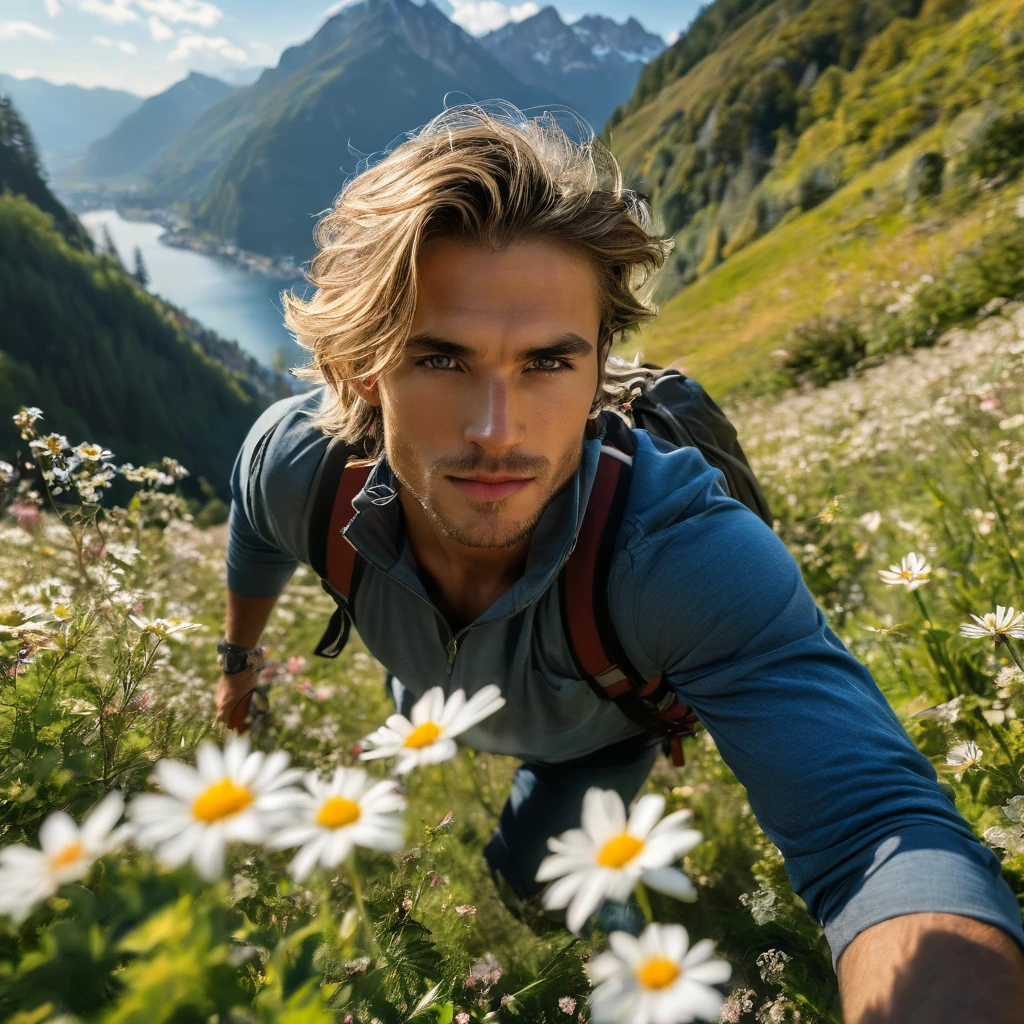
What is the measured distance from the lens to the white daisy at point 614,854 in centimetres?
58

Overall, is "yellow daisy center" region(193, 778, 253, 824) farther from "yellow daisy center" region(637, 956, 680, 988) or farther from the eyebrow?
the eyebrow

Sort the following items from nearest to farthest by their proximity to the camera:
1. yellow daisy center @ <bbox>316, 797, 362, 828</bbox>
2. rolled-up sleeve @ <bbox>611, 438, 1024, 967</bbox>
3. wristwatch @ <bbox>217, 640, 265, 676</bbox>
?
yellow daisy center @ <bbox>316, 797, 362, 828</bbox> < rolled-up sleeve @ <bbox>611, 438, 1024, 967</bbox> < wristwatch @ <bbox>217, 640, 265, 676</bbox>

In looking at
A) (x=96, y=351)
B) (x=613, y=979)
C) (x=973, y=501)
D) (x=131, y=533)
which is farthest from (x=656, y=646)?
(x=96, y=351)

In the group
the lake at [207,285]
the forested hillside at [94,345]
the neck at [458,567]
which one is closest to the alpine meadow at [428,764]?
the neck at [458,567]

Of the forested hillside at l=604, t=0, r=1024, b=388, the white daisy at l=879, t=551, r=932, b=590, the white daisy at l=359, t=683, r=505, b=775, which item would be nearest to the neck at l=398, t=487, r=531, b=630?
the white daisy at l=879, t=551, r=932, b=590

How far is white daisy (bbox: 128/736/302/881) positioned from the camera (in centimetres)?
56

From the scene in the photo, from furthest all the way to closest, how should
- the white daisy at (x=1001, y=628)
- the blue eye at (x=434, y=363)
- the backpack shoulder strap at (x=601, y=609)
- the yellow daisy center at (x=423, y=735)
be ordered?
the blue eye at (x=434, y=363) → the backpack shoulder strap at (x=601, y=609) → the white daisy at (x=1001, y=628) → the yellow daisy center at (x=423, y=735)

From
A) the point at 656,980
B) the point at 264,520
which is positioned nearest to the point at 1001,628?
the point at 656,980

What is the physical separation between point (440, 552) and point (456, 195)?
118cm

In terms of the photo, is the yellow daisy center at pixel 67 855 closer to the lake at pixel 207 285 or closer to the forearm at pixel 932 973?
the forearm at pixel 932 973

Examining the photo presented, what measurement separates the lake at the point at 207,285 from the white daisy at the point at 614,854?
101 m

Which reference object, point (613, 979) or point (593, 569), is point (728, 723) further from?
point (613, 979)

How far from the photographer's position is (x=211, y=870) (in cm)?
53

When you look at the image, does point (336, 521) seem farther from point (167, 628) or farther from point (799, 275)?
point (799, 275)
